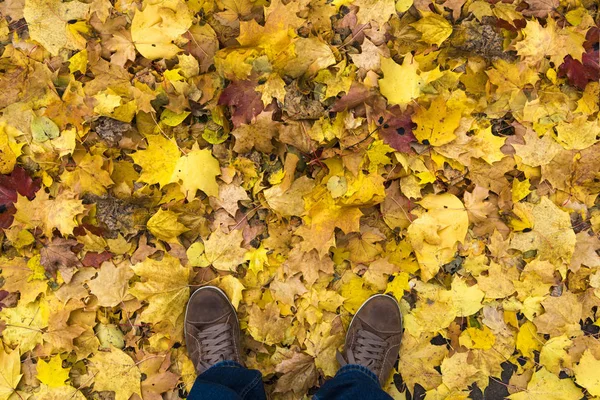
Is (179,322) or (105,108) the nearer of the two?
(105,108)

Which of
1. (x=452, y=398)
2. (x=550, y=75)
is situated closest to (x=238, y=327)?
(x=452, y=398)

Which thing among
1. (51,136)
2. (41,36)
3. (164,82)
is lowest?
(51,136)

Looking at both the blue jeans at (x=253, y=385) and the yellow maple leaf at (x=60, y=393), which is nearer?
the blue jeans at (x=253, y=385)

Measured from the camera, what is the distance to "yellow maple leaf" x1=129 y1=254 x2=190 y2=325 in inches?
82.0

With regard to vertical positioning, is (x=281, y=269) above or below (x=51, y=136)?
below

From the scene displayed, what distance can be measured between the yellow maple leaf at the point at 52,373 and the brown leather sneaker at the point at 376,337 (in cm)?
126

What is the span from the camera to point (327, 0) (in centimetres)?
212

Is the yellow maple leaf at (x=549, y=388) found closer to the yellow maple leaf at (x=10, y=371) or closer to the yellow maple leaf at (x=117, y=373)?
the yellow maple leaf at (x=117, y=373)

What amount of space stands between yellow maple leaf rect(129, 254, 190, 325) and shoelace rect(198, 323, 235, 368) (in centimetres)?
18

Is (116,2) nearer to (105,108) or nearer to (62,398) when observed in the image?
A: (105,108)

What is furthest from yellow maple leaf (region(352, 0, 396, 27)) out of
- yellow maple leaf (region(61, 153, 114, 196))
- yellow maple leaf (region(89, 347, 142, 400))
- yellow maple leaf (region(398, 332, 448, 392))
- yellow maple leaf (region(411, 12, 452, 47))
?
yellow maple leaf (region(89, 347, 142, 400))

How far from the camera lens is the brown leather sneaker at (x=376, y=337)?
6.95 feet

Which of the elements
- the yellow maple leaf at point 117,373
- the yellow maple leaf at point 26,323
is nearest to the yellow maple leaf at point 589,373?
the yellow maple leaf at point 117,373

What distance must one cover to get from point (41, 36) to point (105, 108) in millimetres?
466
